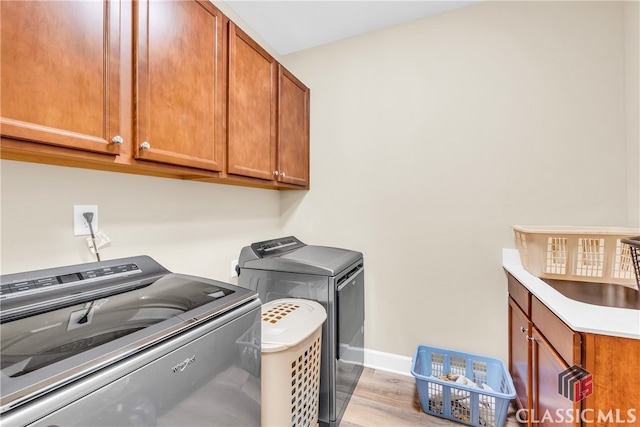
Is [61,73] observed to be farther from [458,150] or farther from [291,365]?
[458,150]

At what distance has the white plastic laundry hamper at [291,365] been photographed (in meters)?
1.19

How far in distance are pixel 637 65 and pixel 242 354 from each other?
7.84 feet

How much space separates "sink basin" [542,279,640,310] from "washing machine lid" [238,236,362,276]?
3.50ft

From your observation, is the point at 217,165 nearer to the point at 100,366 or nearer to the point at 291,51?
the point at 100,366

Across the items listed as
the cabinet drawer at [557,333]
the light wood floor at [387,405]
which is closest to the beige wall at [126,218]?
the light wood floor at [387,405]

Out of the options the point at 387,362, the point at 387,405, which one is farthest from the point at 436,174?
the point at 387,405

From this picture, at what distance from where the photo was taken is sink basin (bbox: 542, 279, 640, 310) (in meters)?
1.10

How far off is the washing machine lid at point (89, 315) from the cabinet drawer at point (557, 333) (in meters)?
1.10

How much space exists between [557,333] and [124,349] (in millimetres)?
1397

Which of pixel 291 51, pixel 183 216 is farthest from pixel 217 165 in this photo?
pixel 291 51

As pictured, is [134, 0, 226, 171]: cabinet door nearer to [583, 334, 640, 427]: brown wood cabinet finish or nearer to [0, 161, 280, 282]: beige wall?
[0, 161, 280, 282]: beige wall

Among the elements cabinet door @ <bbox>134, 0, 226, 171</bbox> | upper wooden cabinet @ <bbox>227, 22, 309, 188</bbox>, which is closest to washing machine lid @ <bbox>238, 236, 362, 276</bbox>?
upper wooden cabinet @ <bbox>227, 22, 309, 188</bbox>

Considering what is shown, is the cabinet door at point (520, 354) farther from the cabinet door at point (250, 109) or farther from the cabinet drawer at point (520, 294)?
the cabinet door at point (250, 109)

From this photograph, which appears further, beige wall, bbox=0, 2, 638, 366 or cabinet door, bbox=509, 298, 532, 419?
beige wall, bbox=0, 2, 638, 366
